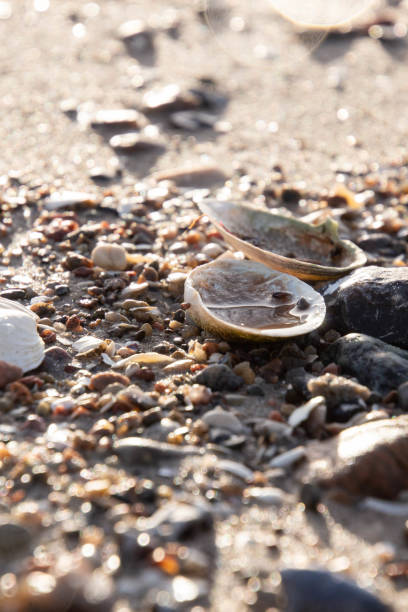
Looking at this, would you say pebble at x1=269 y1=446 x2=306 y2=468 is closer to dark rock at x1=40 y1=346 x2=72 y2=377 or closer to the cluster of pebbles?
the cluster of pebbles

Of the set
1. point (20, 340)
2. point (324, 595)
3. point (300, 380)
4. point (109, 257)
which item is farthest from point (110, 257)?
point (324, 595)

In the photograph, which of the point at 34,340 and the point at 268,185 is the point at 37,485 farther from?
the point at 268,185

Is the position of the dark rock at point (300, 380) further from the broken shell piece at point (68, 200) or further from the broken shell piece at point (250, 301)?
the broken shell piece at point (68, 200)

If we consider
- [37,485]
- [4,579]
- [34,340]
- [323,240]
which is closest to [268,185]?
[323,240]

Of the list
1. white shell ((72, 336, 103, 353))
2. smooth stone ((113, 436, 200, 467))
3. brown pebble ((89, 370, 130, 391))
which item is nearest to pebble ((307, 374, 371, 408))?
smooth stone ((113, 436, 200, 467))

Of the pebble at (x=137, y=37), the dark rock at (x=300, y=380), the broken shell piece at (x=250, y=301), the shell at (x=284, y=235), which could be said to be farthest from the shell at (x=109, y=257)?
the pebble at (x=137, y=37)

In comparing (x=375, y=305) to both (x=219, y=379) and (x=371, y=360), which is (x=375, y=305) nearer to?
(x=371, y=360)

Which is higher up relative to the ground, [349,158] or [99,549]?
[99,549]
